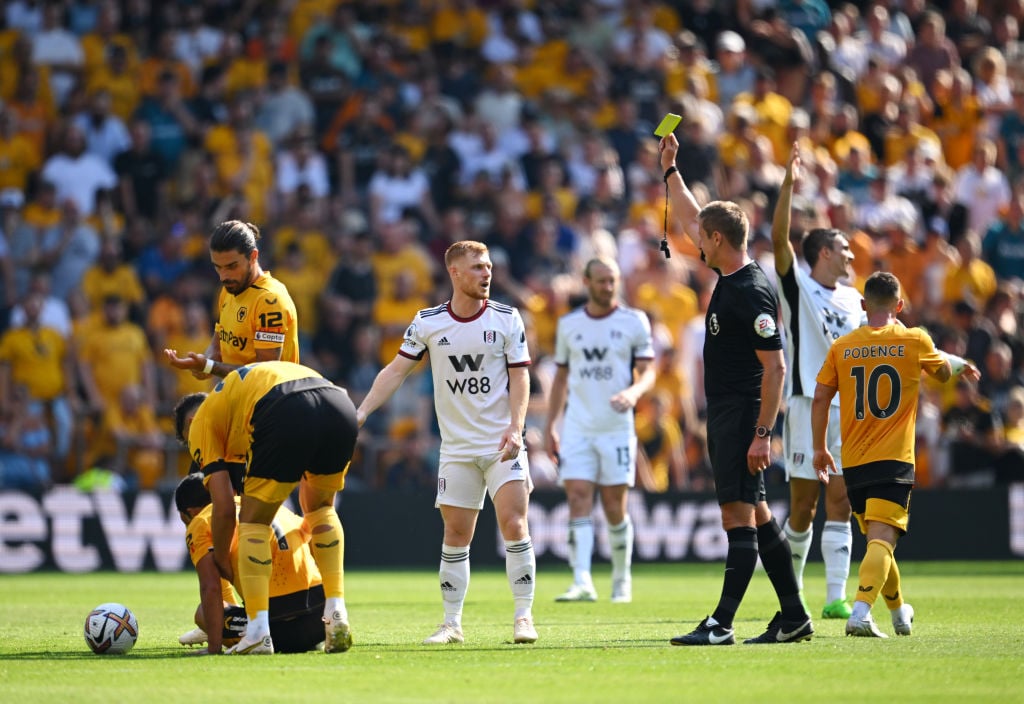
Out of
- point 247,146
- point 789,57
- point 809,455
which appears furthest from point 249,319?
point 789,57

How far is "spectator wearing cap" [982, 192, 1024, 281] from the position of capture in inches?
964

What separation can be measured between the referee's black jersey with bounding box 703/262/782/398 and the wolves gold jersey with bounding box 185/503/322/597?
2848 millimetres

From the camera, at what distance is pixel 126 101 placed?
24.2 m

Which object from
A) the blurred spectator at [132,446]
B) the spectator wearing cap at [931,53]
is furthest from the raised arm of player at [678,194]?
the spectator wearing cap at [931,53]

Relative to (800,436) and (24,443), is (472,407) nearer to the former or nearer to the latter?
(800,436)

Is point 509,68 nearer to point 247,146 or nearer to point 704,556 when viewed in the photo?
point 247,146

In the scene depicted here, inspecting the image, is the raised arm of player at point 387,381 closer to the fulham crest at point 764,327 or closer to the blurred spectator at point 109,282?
the fulham crest at point 764,327

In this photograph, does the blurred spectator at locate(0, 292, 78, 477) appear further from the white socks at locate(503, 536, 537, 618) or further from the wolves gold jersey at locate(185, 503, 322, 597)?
the white socks at locate(503, 536, 537, 618)

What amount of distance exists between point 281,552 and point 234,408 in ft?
3.38

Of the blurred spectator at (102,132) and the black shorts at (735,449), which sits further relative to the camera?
the blurred spectator at (102,132)

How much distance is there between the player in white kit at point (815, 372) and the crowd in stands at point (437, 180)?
290 inches

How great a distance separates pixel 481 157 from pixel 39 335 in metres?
7.20

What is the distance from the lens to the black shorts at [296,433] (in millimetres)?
9312

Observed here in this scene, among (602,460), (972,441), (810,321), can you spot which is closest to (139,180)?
(602,460)
